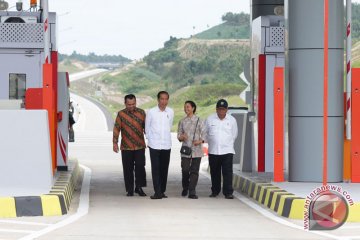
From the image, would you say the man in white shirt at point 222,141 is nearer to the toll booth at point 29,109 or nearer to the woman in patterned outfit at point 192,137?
the woman in patterned outfit at point 192,137

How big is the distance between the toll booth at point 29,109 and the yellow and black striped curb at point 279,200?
3095mm

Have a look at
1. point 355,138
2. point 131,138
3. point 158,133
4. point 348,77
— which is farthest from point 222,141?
point 348,77

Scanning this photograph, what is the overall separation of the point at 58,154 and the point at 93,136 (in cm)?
2936

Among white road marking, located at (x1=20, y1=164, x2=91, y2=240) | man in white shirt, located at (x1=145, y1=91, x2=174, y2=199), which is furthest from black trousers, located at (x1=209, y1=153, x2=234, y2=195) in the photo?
white road marking, located at (x1=20, y1=164, x2=91, y2=240)

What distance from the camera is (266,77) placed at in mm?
23625

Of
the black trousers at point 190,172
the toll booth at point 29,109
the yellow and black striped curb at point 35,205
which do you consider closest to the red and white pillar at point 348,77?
the black trousers at point 190,172

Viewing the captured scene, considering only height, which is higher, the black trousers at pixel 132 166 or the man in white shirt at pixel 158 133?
the man in white shirt at pixel 158 133

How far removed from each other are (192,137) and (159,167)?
0.69m

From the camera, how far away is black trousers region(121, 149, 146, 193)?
66.7 ft

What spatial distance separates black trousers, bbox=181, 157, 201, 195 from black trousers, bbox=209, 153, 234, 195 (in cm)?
26

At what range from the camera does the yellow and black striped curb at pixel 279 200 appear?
16281 mm

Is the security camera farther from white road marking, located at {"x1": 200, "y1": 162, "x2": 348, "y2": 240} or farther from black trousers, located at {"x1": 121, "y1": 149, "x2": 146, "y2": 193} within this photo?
white road marking, located at {"x1": 200, "y1": 162, "x2": 348, "y2": 240}

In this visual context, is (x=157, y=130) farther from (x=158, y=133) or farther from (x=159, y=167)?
(x=159, y=167)

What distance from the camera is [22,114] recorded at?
17969 mm
